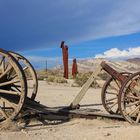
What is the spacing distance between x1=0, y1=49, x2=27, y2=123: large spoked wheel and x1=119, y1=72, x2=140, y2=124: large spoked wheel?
7.35ft

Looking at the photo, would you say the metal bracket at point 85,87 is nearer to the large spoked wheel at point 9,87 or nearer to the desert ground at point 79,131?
the desert ground at point 79,131

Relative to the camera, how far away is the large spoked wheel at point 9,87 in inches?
421

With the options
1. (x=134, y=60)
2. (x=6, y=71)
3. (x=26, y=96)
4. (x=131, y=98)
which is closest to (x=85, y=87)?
(x=131, y=98)

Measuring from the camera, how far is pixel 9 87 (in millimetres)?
11758

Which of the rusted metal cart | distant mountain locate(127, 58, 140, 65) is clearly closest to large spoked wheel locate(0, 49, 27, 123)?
the rusted metal cart

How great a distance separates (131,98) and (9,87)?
290 centimetres

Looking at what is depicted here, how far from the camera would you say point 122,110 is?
36.8 feet

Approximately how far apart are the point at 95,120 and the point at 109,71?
1253mm

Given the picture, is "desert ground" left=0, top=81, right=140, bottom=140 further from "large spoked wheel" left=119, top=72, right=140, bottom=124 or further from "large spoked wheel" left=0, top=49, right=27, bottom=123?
"large spoked wheel" left=0, top=49, right=27, bottom=123

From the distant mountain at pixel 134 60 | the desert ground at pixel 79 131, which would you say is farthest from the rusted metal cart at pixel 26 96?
the distant mountain at pixel 134 60

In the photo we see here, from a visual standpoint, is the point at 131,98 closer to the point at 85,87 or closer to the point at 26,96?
the point at 85,87

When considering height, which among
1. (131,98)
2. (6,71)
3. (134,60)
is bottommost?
(131,98)

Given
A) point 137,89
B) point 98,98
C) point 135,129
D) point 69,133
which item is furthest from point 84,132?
point 98,98

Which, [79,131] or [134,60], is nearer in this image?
[79,131]
